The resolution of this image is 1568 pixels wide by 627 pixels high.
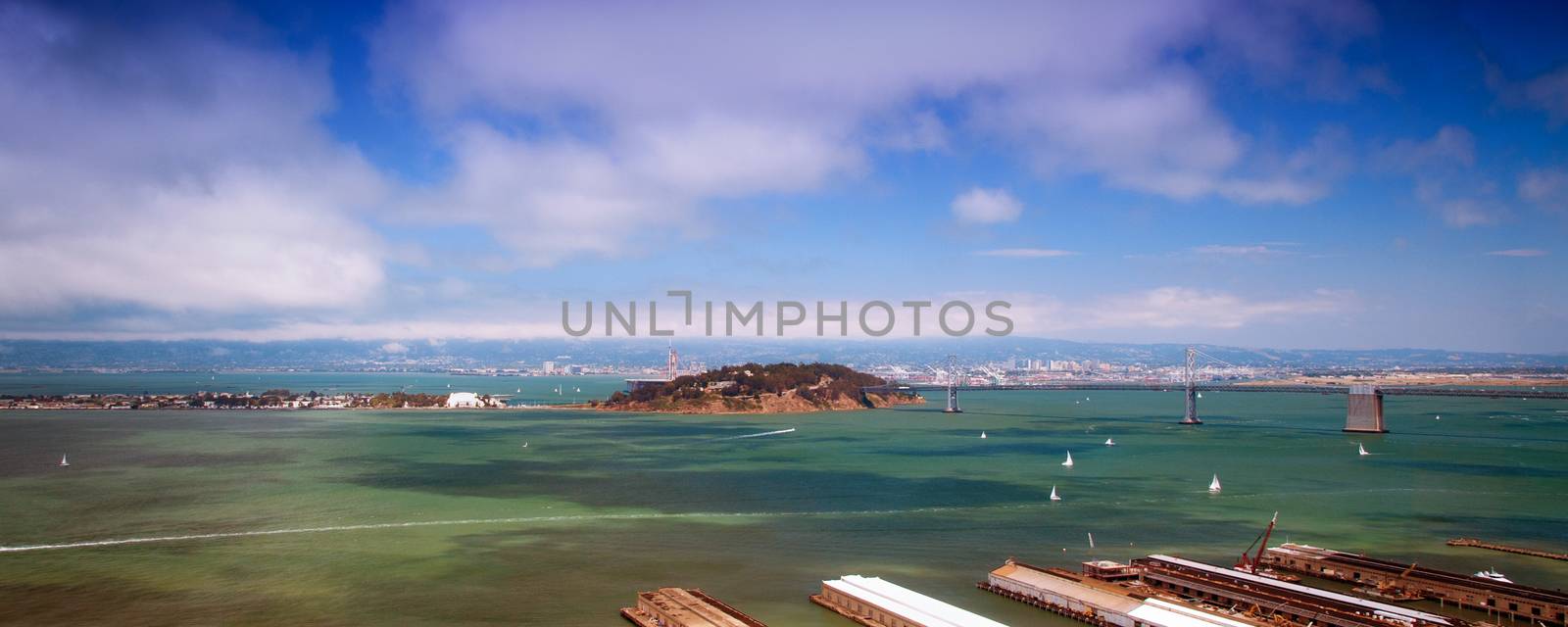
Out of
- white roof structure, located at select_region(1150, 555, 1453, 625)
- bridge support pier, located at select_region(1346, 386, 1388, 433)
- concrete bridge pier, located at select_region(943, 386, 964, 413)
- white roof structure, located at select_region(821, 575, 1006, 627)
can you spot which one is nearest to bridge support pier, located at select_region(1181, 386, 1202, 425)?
bridge support pier, located at select_region(1346, 386, 1388, 433)

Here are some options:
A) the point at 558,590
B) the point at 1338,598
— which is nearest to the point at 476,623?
the point at 558,590

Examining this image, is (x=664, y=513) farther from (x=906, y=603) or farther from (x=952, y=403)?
(x=952, y=403)

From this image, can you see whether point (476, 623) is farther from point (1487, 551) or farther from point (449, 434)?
point (449, 434)

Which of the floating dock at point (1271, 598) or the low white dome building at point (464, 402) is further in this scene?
the low white dome building at point (464, 402)

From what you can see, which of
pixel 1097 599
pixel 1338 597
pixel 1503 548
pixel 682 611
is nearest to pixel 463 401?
pixel 682 611

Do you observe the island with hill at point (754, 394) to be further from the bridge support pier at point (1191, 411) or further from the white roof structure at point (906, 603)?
the white roof structure at point (906, 603)

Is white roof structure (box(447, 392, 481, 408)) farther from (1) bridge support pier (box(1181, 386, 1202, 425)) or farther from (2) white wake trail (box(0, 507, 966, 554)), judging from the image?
(2) white wake trail (box(0, 507, 966, 554))

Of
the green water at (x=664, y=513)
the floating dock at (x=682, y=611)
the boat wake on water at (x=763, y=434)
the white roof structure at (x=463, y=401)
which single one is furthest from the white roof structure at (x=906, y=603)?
the white roof structure at (x=463, y=401)

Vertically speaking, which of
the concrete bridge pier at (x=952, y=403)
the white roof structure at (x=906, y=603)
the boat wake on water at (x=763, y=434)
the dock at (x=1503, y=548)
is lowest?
the dock at (x=1503, y=548)
